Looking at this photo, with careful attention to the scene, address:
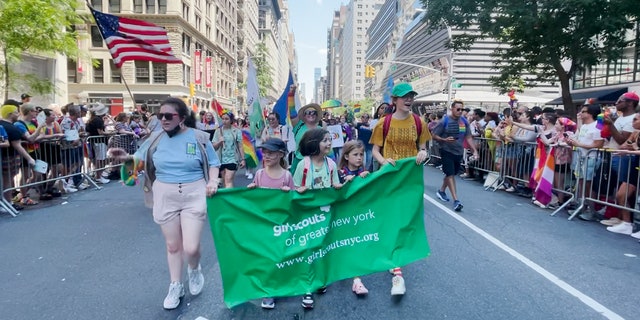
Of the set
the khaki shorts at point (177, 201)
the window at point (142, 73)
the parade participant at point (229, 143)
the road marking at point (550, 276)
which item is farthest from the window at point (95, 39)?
the khaki shorts at point (177, 201)

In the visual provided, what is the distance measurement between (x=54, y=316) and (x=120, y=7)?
45.8 metres

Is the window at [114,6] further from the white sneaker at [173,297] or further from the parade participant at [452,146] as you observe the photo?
the white sneaker at [173,297]

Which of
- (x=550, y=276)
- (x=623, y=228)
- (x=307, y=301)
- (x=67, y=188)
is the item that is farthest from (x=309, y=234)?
(x=67, y=188)

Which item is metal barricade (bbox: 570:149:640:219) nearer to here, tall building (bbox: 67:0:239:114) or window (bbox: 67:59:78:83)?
tall building (bbox: 67:0:239:114)

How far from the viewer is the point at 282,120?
8.69 metres

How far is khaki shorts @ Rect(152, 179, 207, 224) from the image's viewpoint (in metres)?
3.95

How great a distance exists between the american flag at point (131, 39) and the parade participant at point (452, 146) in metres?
5.79

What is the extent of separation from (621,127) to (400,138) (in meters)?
4.97

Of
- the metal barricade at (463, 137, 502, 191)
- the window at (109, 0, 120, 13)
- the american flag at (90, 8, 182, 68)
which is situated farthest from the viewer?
the window at (109, 0, 120, 13)

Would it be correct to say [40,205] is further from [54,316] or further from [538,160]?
[538,160]

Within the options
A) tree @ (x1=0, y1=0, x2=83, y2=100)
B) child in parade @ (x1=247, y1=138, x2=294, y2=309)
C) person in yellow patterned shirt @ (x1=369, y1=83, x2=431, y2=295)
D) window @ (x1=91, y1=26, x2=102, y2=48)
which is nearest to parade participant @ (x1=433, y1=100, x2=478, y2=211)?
person in yellow patterned shirt @ (x1=369, y1=83, x2=431, y2=295)

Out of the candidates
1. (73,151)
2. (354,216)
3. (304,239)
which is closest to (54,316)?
(304,239)

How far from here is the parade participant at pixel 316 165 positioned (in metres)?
4.22

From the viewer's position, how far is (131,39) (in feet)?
31.8
